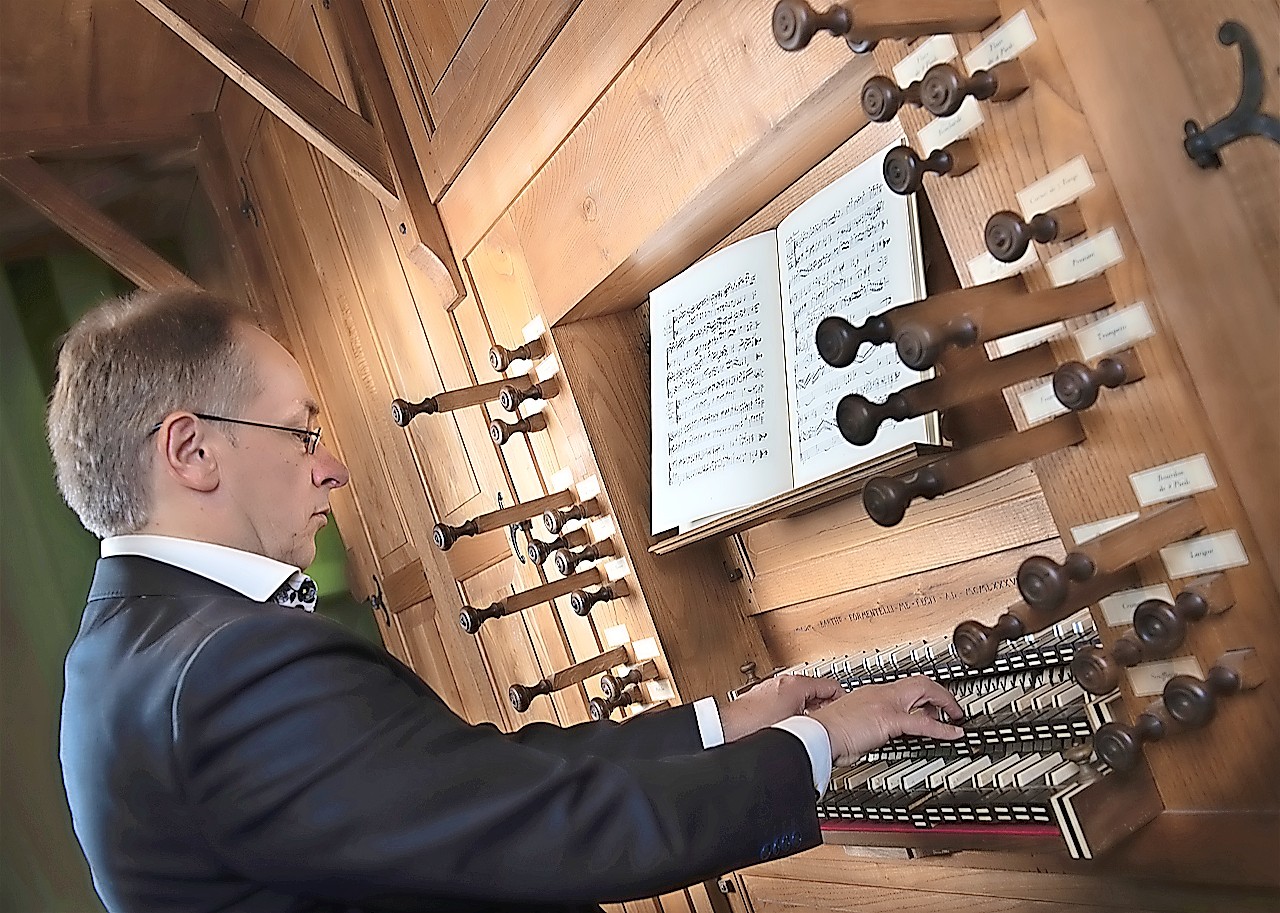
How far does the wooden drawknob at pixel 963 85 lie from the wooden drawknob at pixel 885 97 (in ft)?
0.05

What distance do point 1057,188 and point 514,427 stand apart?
1.41m

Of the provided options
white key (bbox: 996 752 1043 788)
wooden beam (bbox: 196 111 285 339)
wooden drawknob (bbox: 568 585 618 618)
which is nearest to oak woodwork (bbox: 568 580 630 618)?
wooden drawknob (bbox: 568 585 618 618)

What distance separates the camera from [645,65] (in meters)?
2.07

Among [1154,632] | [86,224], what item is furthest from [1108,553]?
[86,224]

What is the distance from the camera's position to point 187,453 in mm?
1702

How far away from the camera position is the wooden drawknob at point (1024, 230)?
1.33 metres

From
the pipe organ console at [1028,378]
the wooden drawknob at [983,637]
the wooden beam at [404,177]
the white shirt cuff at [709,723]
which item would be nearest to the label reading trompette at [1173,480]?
the pipe organ console at [1028,378]

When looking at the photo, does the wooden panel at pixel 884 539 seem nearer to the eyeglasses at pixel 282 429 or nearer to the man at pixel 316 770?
the man at pixel 316 770

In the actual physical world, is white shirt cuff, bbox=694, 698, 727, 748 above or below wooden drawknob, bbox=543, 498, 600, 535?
below

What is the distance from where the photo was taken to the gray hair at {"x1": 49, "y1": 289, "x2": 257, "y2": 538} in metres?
1.71

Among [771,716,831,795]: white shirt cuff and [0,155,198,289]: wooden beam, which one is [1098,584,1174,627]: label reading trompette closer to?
[771,716,831,795]: white shirt cuff

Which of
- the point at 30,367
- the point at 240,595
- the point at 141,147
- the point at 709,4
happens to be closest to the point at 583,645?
the point at 240,595

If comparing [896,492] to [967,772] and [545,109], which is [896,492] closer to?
[967,772]

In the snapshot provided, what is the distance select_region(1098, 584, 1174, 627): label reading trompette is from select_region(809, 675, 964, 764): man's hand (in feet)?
0.82
